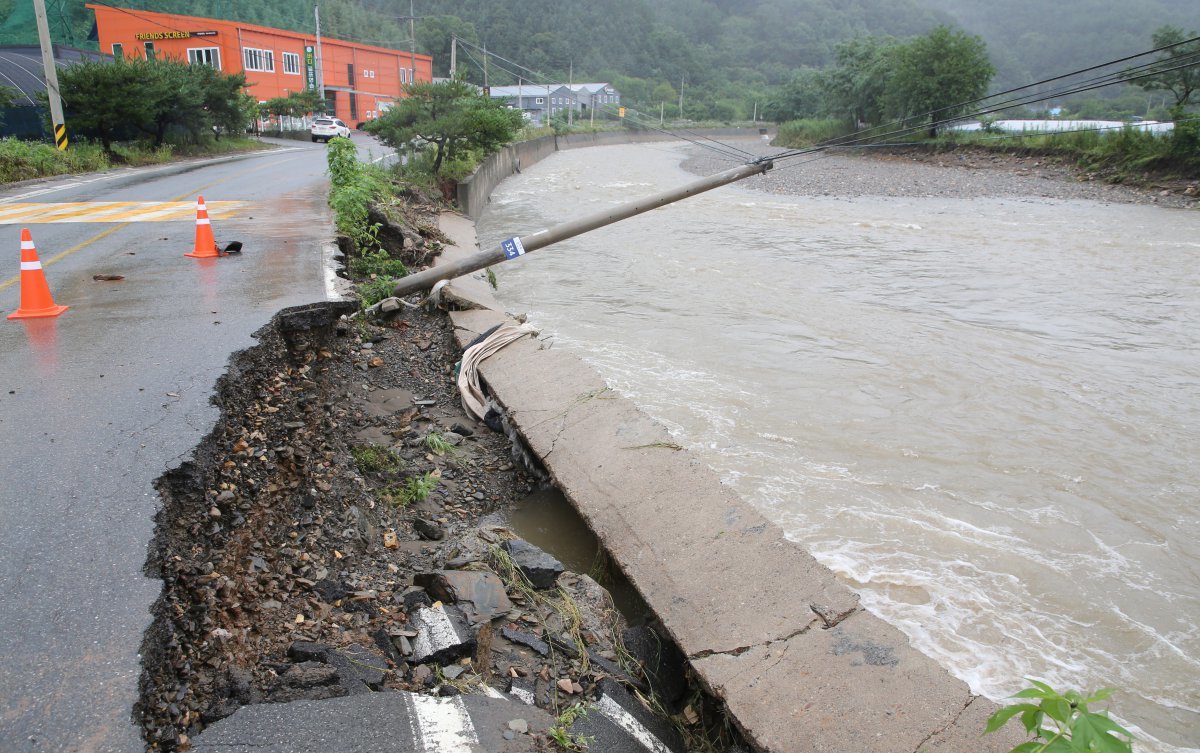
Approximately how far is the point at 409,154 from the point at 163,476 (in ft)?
64.4

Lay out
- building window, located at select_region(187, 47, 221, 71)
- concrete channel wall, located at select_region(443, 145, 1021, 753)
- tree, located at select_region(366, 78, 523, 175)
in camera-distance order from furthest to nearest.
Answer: building window, located at select_region(187, 47, 221, 71) < tree, located at select_region(366, 78, 523, 175) < concrete channel wall, located at select_region(443, 145, 1021, 753)

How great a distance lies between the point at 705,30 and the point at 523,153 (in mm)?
130603

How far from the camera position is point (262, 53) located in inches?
2235

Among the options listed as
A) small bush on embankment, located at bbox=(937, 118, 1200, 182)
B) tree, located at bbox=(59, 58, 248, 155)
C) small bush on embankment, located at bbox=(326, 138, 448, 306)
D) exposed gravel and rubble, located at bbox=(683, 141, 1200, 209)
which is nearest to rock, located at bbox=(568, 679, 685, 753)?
small bush on embankment, located at bbox=(326, 138, 448, 306)

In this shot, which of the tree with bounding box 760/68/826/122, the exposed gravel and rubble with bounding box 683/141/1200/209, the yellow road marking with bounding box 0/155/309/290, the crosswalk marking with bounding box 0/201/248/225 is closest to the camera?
the yellow road marking with bounding box 0/155/309/290

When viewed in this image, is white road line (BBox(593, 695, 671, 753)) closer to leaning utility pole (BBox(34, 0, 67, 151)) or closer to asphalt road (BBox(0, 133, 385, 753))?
asphalt road (BBox(0, 133, 385, 753))

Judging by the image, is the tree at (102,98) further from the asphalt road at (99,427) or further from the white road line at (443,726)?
the white road line at (443,726)

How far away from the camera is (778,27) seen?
518 feet

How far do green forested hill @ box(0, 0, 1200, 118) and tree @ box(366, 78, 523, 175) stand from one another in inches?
2447

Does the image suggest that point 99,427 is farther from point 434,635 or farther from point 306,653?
point 434,635

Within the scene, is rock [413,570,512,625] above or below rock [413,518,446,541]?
above

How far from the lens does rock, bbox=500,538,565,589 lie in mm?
4699

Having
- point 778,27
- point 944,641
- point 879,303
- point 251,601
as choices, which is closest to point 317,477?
point 251,601

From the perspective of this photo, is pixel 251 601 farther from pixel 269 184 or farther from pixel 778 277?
pixel 269 184
